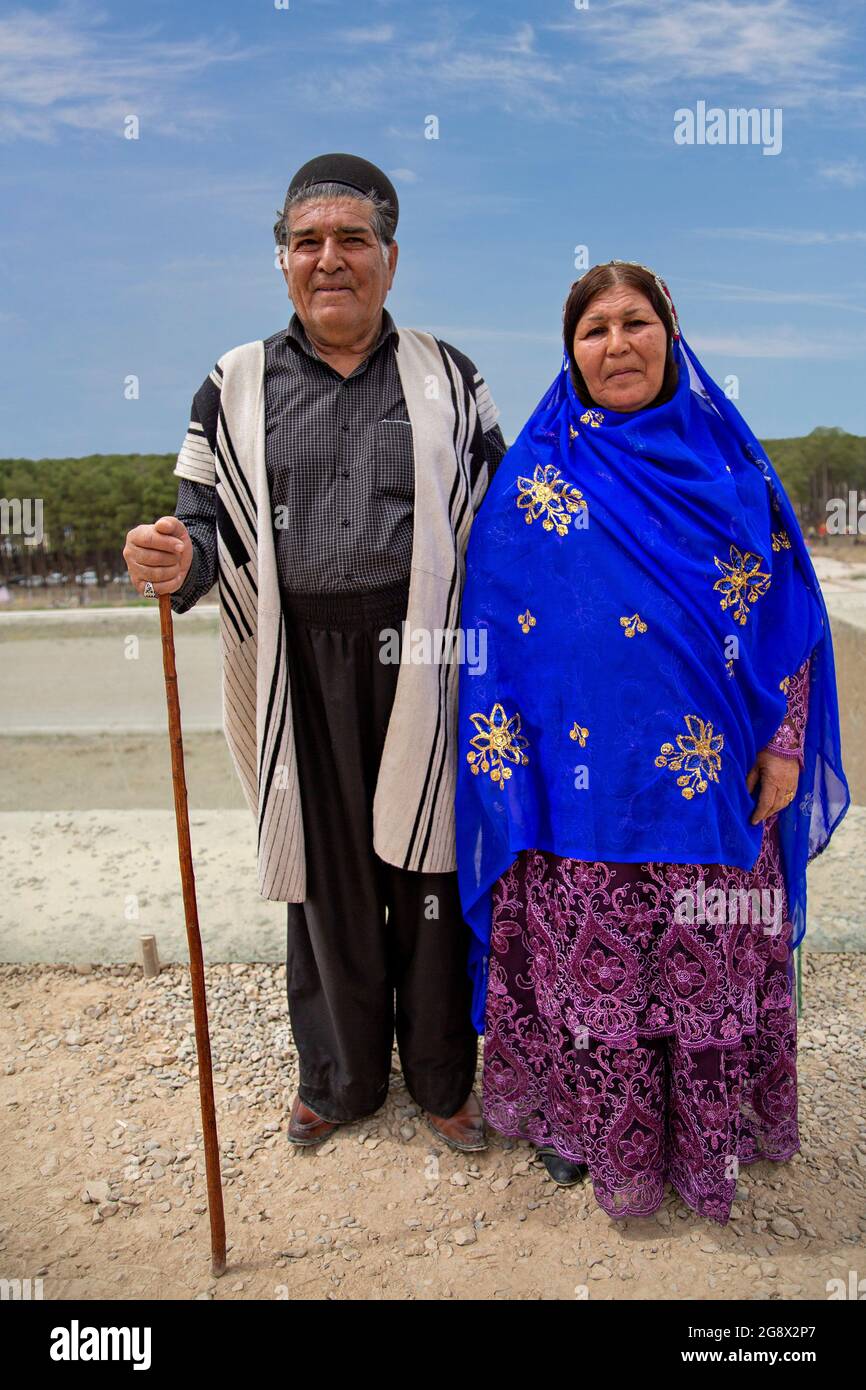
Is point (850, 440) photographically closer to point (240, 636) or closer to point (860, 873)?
point (860, 873)

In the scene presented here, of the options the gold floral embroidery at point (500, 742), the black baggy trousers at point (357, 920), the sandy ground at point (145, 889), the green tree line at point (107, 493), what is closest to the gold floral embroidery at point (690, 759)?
the gold floral embroidery at point (500, 742)

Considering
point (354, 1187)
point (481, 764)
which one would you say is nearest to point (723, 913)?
point (481, 764)

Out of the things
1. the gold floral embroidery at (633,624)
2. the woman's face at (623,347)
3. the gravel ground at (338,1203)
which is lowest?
the gravel ground at (338,1203)

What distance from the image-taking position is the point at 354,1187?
257 centimetres

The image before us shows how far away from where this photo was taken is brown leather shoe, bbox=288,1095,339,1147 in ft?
8.95

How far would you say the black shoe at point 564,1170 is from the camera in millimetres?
2521

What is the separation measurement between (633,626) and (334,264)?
1.05 metres

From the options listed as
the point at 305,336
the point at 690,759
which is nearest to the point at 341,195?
the point at 305,336

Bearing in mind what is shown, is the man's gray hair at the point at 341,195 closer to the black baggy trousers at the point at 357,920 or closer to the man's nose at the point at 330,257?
the man's nose at the point at 330,257

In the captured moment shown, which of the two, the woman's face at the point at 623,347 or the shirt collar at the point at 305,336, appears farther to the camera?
the shirt collar at the point at 305,336

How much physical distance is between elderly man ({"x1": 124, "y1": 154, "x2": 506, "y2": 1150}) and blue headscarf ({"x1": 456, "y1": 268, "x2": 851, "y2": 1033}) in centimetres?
14

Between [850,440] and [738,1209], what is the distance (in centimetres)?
1346

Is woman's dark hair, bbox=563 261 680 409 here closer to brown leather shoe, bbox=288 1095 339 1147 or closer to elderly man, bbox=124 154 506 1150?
elderly man, bbox=124 154 506 1150

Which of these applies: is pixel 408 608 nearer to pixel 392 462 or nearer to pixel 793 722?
pixel 392 462
